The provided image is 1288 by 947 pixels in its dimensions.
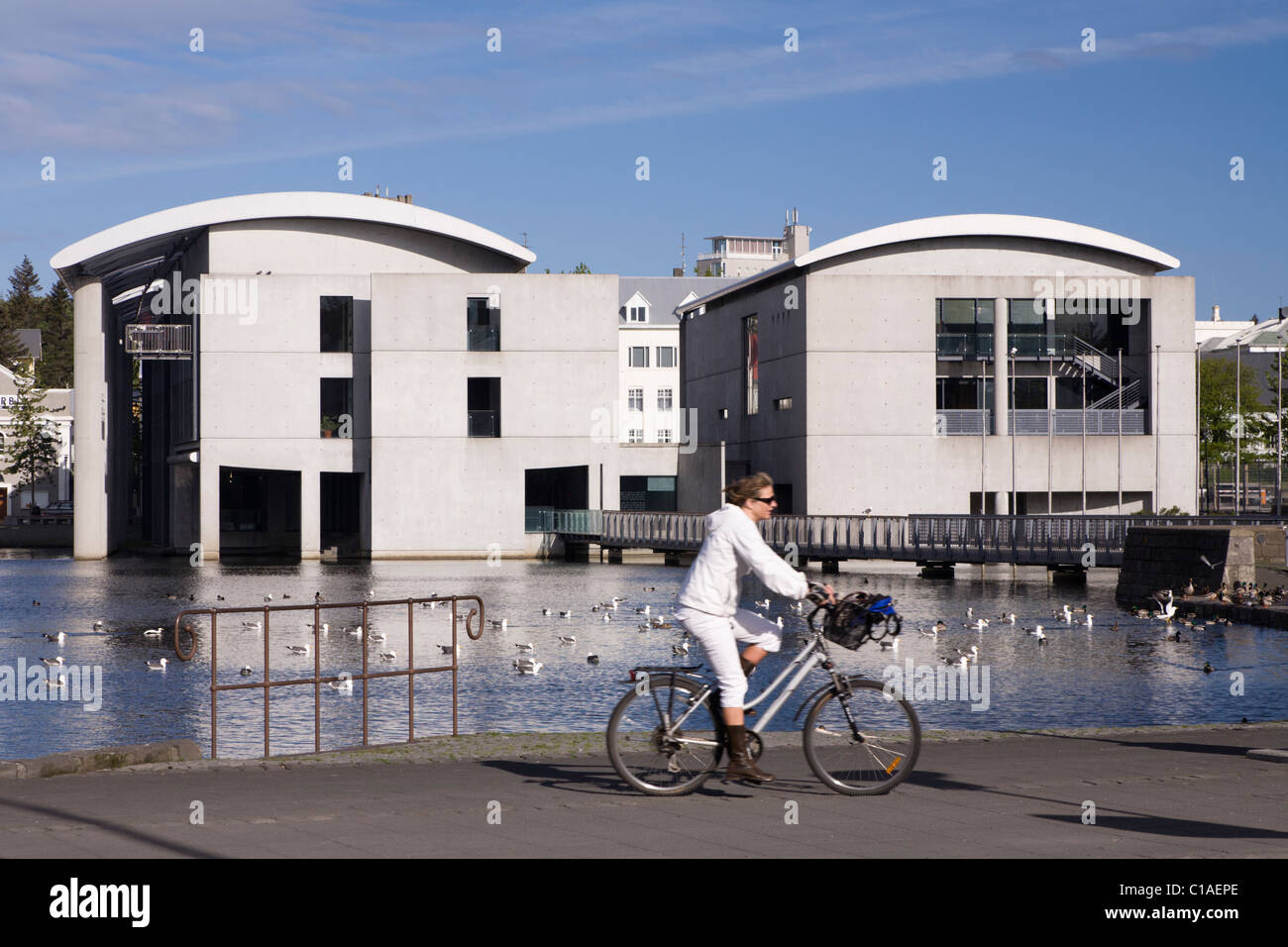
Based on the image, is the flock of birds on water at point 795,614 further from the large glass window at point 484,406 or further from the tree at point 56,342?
the tree at point 56,342

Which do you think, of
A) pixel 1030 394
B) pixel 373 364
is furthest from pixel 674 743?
pixel 1030 394

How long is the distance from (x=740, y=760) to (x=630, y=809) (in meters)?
0.79

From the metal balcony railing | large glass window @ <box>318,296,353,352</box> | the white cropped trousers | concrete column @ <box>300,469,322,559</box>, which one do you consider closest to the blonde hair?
the white cropped trousers

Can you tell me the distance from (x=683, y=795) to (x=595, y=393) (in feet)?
169

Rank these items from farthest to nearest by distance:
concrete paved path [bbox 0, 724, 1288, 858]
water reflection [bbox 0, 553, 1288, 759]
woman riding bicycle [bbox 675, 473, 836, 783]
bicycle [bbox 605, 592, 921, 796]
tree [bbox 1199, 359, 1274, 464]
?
1. tree [bbox 1199, 359, 1274, 464]
2. water reflection [bbox 0, 553, 1288, 759]
3. bicycle [bbox 605, 592, 921, 796]
4. woman riding bicycle [bbox 675, 473, 836, 783]
5. concrete paved path [bbox 0, 724, 1288, 858]

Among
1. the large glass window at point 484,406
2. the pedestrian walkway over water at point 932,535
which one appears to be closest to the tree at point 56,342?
the large glass window at point 484,406

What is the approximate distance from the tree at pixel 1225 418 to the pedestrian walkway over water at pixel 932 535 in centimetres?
3925

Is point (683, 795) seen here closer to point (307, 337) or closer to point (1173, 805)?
point (1173, 805)

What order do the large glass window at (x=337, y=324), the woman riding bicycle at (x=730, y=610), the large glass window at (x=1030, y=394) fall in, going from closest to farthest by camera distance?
the woman riding bicycle at (x=730, y=610) < the large glass window at (x=337, y=324) < the large glass window at (x=1030, y=394)

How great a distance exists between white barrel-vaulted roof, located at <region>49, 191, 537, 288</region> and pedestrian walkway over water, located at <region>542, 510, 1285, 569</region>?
12666mm

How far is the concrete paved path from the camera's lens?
24.7 ft

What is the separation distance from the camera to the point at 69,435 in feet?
380

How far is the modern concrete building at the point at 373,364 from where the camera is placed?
5872 cm

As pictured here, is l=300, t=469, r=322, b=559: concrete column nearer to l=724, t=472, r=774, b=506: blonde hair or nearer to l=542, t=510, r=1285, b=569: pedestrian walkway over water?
l=542, t=510, r=1285, b=569: pedestrian walkway over water
